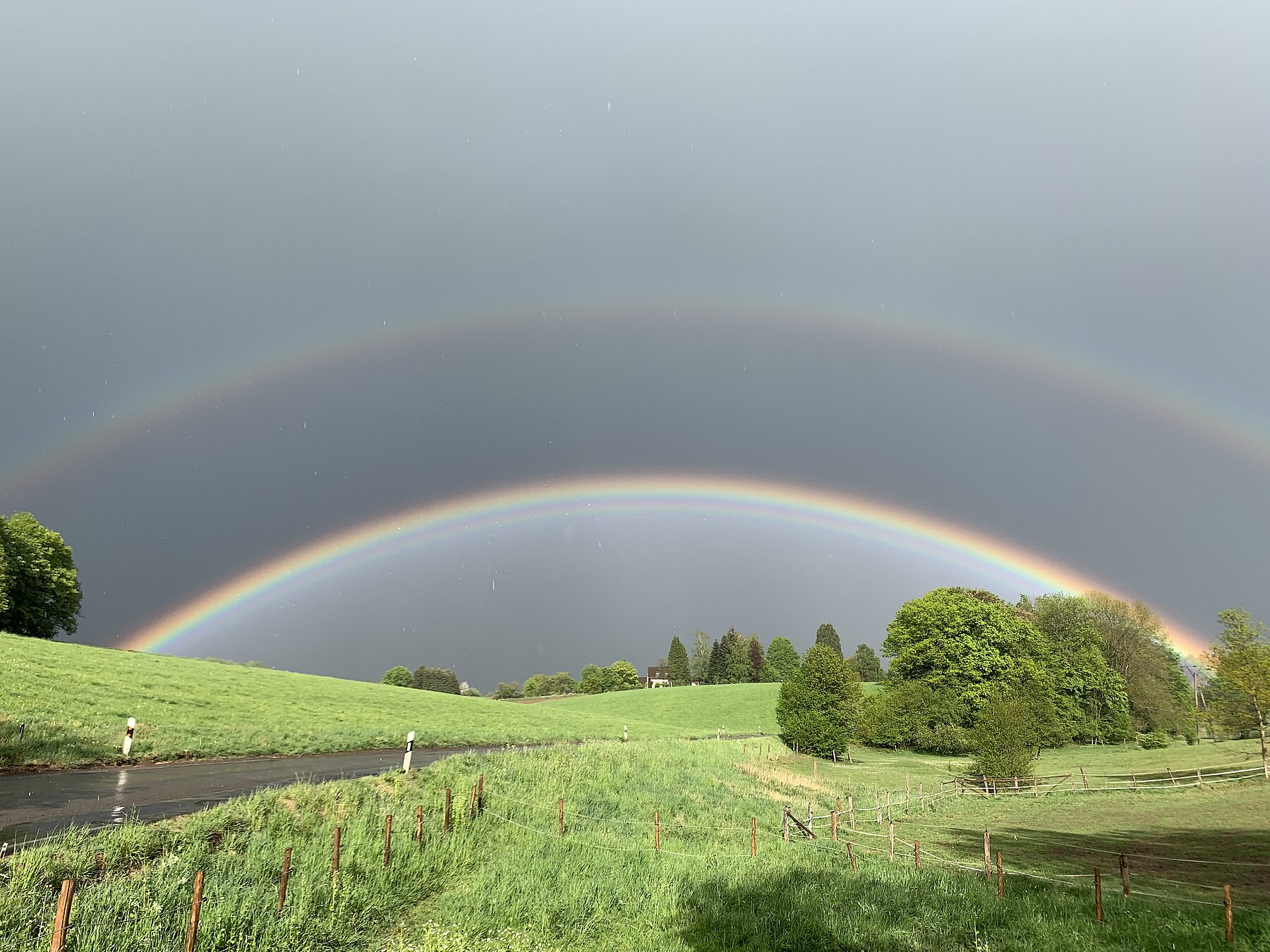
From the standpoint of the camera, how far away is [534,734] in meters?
50.0

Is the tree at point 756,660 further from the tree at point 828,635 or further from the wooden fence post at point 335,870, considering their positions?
the wooden fence post at point 335,870

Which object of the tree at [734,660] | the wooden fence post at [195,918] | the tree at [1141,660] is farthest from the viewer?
the tree at [734,660]

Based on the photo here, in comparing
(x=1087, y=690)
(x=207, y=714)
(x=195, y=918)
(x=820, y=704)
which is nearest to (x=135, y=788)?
(x=195, y=918)

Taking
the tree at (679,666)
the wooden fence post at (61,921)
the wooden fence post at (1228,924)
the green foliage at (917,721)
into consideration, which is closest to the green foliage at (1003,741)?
the green foliage at (917,721)

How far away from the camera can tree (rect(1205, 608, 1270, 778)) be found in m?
51.7

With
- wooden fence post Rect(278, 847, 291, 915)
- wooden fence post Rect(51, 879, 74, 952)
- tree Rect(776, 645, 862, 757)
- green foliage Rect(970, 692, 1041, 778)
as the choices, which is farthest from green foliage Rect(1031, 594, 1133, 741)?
wooden fence post Rect(51, 879, 74, 952)

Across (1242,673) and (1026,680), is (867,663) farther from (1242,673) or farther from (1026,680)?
(1242,673)

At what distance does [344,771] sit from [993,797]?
128ft

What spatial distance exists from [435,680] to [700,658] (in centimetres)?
7193

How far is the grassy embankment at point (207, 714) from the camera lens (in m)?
23.7

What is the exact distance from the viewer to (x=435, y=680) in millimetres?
170125

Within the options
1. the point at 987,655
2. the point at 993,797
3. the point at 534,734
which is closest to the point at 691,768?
the point at 534,734

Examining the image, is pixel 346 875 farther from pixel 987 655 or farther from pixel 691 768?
pixel 987 655

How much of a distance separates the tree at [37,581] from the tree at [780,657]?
12146cm
